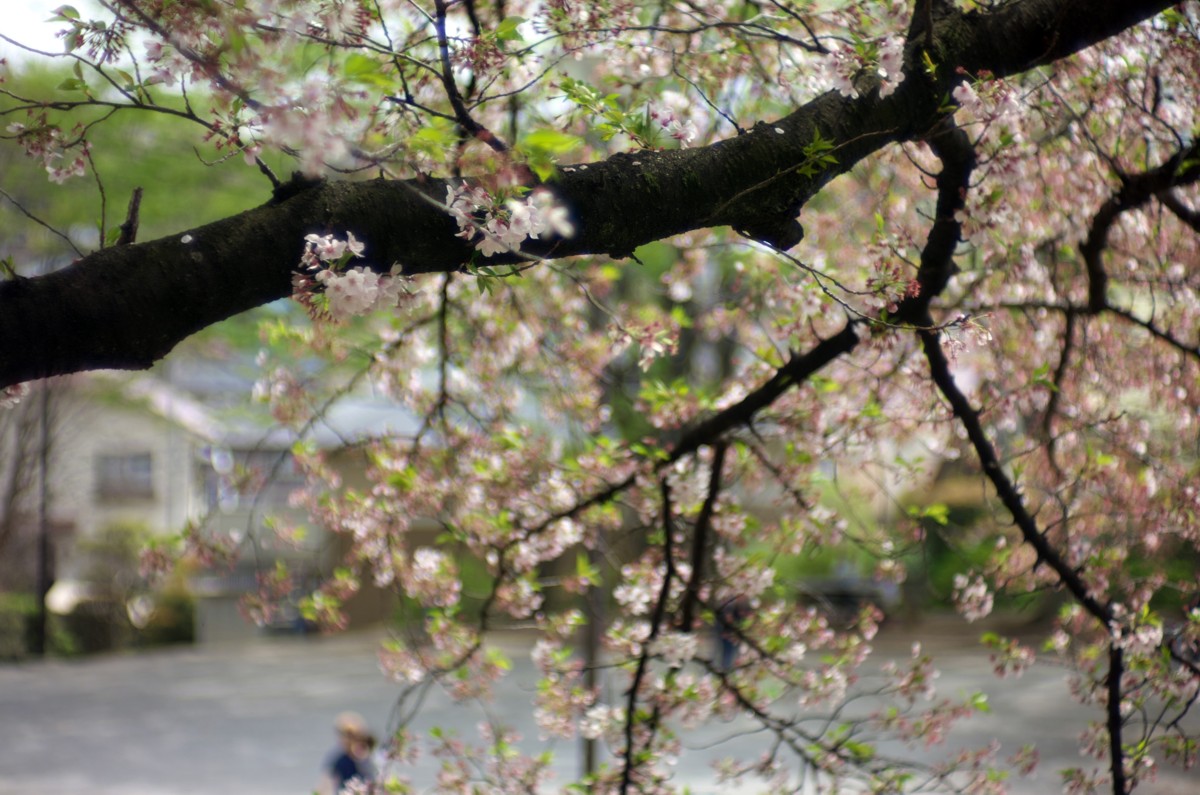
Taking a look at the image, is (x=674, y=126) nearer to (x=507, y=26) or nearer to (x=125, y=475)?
(x=507, y=26)

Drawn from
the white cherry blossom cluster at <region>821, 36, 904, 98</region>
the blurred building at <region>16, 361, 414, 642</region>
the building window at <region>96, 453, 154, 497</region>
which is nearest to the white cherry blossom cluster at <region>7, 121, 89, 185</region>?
the white cherry blossom cluster at <region>821, 36, 904, 98</region>

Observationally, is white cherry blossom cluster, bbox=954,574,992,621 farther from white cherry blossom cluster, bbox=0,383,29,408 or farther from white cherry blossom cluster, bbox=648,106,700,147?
white cherry blossom cluster, bbox=0,383,29,408

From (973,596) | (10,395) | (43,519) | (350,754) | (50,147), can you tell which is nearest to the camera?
(10,395)

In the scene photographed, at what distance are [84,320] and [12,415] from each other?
677 inches

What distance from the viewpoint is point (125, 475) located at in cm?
2962

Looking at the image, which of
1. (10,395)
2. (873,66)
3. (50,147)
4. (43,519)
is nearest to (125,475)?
(43,519)

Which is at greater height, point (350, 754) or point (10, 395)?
point (10, 395)

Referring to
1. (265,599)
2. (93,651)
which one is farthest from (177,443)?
(265,599)

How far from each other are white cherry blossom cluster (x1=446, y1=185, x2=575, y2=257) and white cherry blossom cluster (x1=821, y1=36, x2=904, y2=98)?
36.1 inches

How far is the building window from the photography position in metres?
29.1

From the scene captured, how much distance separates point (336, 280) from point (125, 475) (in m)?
30.7

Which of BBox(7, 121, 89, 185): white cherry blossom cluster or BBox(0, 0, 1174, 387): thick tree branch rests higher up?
BBox(7, 121, 89, 185): white cherry blossom cluster

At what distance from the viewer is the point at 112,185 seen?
12328 millimetres

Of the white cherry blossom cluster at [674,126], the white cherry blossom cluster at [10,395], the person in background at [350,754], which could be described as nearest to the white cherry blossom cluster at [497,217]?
the white cherry blossom cluster at [674,126]
